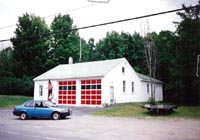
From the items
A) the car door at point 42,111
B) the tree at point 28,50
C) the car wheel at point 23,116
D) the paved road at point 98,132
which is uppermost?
the tree at point 28,50

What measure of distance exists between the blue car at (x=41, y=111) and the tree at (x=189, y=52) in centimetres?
2089

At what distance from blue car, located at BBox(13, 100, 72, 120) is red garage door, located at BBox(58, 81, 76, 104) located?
44.8ft

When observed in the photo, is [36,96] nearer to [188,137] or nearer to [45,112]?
[45,112]

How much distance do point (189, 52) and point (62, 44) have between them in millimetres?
33361

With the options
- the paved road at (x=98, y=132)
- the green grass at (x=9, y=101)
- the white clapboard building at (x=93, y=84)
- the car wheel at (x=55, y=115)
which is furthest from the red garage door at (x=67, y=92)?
the paved road at (x=98, y=132)

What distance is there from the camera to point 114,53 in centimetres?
6244

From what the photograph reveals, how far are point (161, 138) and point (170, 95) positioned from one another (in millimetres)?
35696

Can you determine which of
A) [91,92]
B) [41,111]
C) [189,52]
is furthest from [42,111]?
[189,52]

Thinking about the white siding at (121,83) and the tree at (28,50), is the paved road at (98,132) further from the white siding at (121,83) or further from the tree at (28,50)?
the tree at (28,50)

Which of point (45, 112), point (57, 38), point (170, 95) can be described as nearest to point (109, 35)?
point (57, 38)

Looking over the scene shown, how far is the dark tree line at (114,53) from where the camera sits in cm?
3875

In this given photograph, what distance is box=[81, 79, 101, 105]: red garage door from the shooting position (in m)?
34.1

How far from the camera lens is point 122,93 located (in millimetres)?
37188

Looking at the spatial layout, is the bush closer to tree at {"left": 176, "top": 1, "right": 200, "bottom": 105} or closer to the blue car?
tree at {"left": 176, "top": 1, "right": 200, "bottom": 105}
